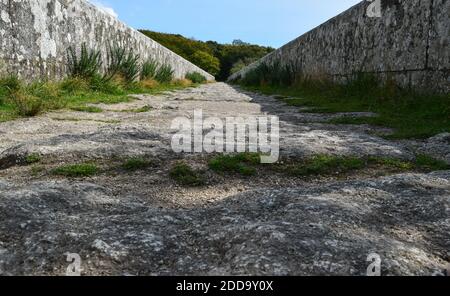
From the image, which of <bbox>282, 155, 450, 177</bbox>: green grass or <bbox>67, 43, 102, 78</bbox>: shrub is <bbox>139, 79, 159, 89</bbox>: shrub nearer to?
<bbox>67, 43, 102, 78</bbox>: shrub

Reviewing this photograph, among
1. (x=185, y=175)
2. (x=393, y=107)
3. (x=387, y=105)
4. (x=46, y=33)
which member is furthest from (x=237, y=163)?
(x=46, y=33)

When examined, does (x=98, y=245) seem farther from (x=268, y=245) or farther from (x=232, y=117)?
(x=232, y=117)

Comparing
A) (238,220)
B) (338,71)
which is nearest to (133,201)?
(238,220)

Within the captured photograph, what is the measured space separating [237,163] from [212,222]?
3.02 ft

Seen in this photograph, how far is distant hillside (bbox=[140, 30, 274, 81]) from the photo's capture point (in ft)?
184

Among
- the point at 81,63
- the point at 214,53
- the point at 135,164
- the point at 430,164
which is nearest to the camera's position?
the point at 135,164

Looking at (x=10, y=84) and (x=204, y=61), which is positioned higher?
(x=204, y=61)

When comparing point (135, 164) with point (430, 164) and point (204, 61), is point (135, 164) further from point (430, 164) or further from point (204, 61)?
point (204, 61)

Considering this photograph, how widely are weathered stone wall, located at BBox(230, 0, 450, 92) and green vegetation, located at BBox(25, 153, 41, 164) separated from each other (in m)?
4.30

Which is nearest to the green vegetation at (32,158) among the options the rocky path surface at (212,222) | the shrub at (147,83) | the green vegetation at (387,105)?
the rocky path surface at (212,222)

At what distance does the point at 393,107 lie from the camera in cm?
550

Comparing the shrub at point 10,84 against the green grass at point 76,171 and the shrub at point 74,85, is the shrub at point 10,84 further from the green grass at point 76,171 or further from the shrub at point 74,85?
the green grass at point 76,171

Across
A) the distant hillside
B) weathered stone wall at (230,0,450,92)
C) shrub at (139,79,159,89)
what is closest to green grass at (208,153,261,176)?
weathered stone wall at (230,0,450,92)
